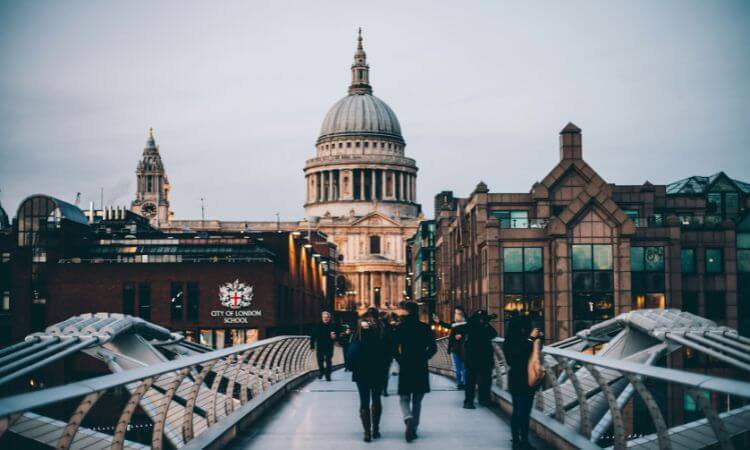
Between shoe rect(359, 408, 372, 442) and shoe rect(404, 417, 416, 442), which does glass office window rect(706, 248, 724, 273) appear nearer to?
shoe rect(404, 417, 416, 442)

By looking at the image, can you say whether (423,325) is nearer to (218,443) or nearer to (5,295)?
(218,443)

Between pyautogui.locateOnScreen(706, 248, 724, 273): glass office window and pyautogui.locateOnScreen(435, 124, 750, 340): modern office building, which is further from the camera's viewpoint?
pyautogui.locateOnScreen(706, 248, 724, 273): glass office window

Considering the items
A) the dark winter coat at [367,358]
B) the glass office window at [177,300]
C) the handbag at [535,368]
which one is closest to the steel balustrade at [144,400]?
the dark winter coat at [367,358]

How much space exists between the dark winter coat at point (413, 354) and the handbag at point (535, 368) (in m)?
1.93

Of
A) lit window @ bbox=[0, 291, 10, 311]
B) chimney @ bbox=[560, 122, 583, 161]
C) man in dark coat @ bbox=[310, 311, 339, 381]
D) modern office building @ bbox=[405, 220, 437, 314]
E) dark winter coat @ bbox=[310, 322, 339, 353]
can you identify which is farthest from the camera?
modern office building @ bbox=[405, 220, 437, 314]

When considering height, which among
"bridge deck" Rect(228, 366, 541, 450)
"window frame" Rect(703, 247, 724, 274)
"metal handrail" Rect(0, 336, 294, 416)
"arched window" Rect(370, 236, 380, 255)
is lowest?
"bridge deck" Rect(228, 366, 541, 450)

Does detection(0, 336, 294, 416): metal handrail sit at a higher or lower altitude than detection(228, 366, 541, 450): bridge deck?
higher

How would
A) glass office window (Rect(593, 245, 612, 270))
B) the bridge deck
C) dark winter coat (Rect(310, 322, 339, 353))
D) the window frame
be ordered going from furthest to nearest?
1. the window frame
2. glass office window (Rect(593, 245, 612, 270))
3. dark winter coat (Rect(310, 322, 339, 353))
4. the bridge deck

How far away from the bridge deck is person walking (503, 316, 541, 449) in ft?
1.72

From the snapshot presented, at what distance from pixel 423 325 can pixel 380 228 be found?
179627 mm

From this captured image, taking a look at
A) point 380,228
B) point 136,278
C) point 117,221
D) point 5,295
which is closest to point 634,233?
point 136,278

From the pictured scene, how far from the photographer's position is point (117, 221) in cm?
10569

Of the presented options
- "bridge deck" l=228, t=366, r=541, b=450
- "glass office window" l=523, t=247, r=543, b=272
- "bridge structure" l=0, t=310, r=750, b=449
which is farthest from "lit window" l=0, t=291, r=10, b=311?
"bridge deck" l=228, t=366, r=541, b=450

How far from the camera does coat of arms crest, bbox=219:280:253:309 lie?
63562 mm
